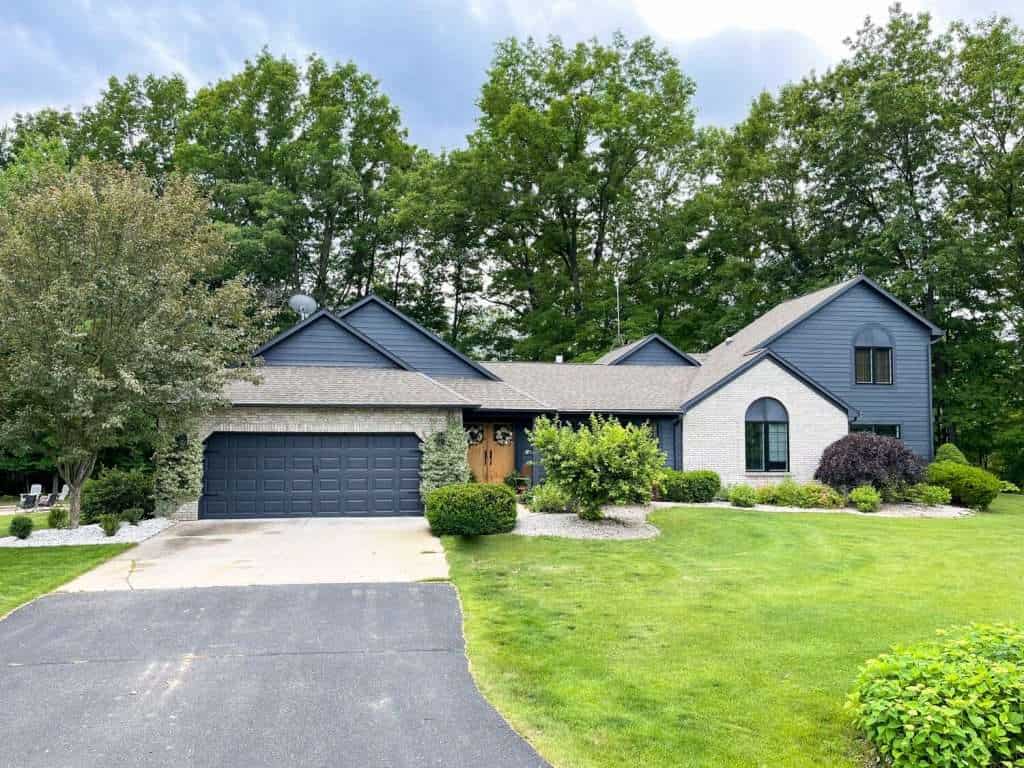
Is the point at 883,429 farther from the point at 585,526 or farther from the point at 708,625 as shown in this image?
the point at 708,625

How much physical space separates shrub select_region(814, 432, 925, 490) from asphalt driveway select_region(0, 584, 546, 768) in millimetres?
14300

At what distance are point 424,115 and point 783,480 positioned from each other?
29577mm

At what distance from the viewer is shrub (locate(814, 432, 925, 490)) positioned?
61.9ft

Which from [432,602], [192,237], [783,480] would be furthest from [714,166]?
[432,602]

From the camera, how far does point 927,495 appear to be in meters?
19.0

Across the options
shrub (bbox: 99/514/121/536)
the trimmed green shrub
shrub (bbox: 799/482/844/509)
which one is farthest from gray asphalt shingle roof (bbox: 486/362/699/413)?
shrub (bbox: 99/514/121/536)

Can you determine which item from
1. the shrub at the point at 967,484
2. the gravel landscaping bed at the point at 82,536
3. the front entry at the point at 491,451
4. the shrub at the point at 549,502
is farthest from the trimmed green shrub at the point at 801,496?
the gravel landscaping bed at the point at 82,536

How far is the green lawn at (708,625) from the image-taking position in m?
5.06

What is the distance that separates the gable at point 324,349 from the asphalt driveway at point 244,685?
11.3m

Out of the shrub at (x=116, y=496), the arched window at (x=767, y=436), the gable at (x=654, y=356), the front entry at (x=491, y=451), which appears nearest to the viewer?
the shrub at (x=116, y=496)

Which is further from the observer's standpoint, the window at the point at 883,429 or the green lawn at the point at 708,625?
the window at the point at 883,429

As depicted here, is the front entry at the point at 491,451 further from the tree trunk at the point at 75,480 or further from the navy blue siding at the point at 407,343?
the tree trunk at the point at 75,480

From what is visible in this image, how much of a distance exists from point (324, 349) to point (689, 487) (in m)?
11.2

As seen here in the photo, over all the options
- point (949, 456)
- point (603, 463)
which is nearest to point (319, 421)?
point (603, 463)
